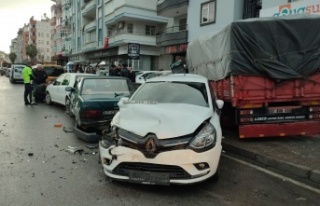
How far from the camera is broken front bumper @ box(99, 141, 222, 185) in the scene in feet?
14.1

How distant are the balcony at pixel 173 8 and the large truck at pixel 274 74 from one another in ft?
59.0

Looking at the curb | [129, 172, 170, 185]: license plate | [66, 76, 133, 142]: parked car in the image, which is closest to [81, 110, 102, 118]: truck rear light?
[66, 76, 133, 142]: parked car

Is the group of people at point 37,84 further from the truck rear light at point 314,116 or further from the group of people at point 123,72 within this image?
the truck rear light at point 314,116

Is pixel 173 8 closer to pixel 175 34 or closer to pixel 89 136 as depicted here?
pixel 175 34

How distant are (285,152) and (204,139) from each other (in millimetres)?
2715

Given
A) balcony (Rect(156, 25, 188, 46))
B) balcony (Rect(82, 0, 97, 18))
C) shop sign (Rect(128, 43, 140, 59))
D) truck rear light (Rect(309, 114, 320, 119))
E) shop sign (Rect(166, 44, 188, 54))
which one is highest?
balcony (Rect(82, 0, 97, 18))

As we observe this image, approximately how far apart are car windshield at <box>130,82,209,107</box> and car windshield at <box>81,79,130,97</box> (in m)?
2.68

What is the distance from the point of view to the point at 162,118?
4.76 m

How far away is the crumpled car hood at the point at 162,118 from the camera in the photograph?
448cm

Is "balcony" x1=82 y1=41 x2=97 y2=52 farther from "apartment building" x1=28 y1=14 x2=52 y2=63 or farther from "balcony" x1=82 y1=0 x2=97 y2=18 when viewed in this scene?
"apartment building" x1=28 y1=14 x2=52 y2=63

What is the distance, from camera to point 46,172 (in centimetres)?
526

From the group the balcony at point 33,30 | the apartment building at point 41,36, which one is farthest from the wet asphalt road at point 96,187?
the balcony at point 33,30

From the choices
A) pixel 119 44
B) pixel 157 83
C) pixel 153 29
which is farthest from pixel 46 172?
pixel 153 29

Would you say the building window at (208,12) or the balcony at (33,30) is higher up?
the balcony at (33,30)
